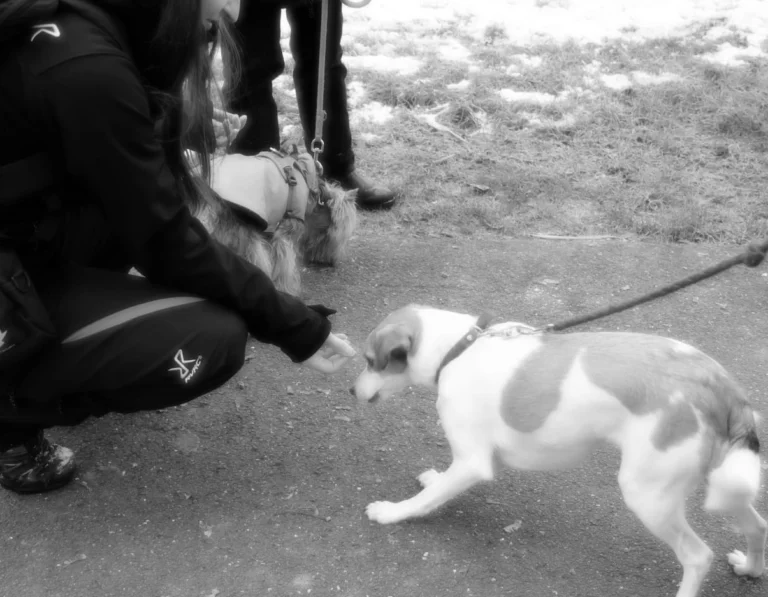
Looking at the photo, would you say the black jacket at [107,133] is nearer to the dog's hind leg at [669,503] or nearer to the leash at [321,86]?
the dog's hind leg at [669,503]

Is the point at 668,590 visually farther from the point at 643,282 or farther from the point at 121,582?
the point at 643,282

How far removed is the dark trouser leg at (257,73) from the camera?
3463mm

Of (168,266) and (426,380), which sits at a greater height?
(168,266)

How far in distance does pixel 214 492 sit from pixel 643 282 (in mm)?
2015

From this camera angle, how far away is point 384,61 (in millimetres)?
5863

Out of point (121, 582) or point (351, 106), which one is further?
point (351, 106)

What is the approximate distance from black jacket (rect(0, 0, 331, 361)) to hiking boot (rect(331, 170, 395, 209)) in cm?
196

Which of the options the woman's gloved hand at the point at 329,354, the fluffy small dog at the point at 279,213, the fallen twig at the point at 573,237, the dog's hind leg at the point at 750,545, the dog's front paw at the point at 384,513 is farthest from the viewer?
the fallen twig at the point at 573,237

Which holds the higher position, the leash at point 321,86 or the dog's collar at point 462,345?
the leash at point 321,86

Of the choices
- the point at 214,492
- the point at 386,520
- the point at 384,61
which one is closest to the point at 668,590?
the point at 386,520

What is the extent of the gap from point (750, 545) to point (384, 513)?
95cm

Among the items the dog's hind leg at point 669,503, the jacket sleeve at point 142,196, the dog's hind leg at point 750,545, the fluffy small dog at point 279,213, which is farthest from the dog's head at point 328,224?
the dog's hind leg at point 750,545

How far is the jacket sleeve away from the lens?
5.93ft

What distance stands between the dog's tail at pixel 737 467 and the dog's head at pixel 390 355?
798 millimetres
